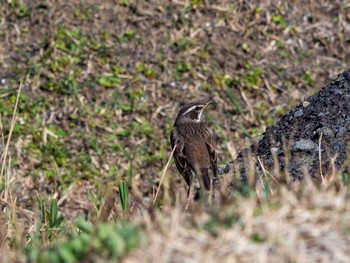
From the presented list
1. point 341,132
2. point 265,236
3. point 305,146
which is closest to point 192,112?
point 305,146

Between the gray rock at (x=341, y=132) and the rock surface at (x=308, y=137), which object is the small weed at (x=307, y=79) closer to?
the rock surface at (x=308, y=137)

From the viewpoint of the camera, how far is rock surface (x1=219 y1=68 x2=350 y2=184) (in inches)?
321

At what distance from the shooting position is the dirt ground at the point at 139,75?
12812 mm

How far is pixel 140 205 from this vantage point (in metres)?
5.88

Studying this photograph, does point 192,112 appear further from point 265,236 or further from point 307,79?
point 265,236

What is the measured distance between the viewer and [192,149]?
32.7ft

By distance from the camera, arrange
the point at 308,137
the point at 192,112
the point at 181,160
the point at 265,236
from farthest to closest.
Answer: the point at 192,112 < the point at 181,160 < the point at 308,137 < the point at 265,236

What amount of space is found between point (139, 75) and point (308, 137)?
5.43 metres

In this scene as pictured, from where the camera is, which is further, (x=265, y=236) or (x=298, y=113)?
(x=298, y=113)

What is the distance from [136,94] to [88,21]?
4.92 feet

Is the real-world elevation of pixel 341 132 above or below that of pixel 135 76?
above

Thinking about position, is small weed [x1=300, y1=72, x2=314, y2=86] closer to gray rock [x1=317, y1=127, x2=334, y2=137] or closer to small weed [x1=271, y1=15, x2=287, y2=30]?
small weed [x1=271, y1=15, x2=287, y2=30]

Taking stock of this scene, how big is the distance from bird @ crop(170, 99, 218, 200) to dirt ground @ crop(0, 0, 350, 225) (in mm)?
1936

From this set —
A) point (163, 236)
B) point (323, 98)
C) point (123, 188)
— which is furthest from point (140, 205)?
point (323, 98)
